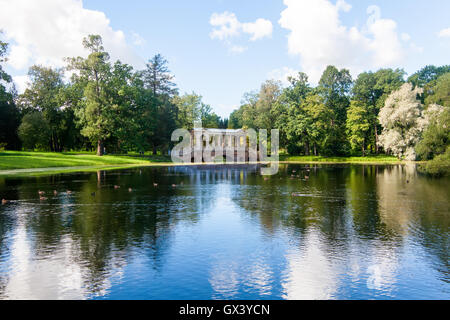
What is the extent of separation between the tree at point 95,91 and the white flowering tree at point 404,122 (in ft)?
179

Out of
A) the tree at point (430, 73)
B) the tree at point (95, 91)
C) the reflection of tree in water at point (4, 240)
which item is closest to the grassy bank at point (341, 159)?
the tree at point (430, 73)

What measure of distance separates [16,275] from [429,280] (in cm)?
1009

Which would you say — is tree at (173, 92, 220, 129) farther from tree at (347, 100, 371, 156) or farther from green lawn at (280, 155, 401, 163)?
tree at (347, 100, 371, 156)

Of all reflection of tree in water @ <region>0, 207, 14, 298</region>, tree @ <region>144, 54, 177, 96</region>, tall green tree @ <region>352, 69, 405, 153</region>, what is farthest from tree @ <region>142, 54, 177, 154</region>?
reflection of tree in water @ <region>0, 207, 14, 298</region>

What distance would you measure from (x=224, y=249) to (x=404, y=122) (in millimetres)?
70244

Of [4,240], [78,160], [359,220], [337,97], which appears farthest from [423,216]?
[337,97]

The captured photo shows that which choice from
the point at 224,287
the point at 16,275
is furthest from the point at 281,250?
the point at 16,275

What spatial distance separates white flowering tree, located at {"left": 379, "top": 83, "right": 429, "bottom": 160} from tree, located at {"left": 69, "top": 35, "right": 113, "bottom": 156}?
54.5 meters

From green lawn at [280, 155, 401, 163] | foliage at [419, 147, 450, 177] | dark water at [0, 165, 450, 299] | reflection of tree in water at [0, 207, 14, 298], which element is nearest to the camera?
dark water at [0, 165, 450, 299]

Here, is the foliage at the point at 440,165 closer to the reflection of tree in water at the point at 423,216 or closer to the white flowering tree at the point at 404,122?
the reflection of tree in water at the point at 423,216

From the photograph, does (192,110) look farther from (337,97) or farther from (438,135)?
(438,135)

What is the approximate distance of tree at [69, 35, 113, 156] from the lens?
70.4 m

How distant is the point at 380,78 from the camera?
89.6 m

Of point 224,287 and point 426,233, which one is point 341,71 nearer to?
point 426,233
